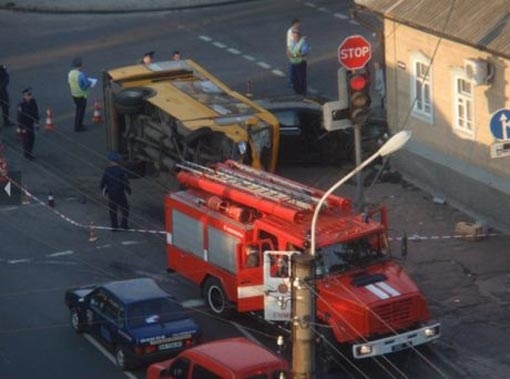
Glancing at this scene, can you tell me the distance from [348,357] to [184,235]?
4644mm

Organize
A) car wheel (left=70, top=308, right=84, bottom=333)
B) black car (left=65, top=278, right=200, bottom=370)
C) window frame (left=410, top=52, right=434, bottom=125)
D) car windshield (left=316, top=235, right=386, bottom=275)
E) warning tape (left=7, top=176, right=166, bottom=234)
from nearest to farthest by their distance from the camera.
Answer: black car (left=65, top=278, right=200, bottom=370) → car windshield (left=316, top=235, right=386, bottom=275) → car wheel (left=70, top=308, right=84, bottom=333) → warning tape (left=7, top=176, right=166, bottom=234) → window frame (left=410, top=52, right=434, bottom=125)

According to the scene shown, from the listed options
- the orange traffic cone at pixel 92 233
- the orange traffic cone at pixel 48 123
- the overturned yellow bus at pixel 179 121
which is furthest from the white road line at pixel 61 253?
the orange traffic cone at pixel 48 123

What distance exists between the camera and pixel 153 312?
27.5 metres

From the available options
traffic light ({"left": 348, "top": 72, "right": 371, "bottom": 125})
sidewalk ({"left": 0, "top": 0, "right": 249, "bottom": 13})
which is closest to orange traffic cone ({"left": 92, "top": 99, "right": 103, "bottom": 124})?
sidewalk ({"left": 0, "top": 0, "right": 249, "bottom": 13})

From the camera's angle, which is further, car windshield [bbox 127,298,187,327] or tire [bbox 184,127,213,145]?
tire [bbox 184,127,213,145]

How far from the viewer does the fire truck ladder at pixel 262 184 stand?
2831 cm

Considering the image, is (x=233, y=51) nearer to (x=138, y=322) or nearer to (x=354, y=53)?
(x=354, y=53)

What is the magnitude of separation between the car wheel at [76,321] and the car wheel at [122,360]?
56.0 inches

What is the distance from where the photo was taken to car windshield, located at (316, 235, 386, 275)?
90.2 ft

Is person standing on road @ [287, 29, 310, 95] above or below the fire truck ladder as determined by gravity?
below

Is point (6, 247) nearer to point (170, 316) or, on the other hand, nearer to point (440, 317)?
point (170, 316)

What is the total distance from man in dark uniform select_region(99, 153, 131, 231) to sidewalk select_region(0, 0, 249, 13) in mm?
18292

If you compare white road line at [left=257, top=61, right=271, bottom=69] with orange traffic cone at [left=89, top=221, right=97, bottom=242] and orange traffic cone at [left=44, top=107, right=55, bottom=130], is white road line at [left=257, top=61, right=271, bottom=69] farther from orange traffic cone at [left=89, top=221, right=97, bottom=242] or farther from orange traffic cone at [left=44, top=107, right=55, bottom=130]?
orange traffic cone at [left=89, top=221, right=97, bottom=242]

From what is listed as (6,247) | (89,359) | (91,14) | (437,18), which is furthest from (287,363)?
(91,14)
